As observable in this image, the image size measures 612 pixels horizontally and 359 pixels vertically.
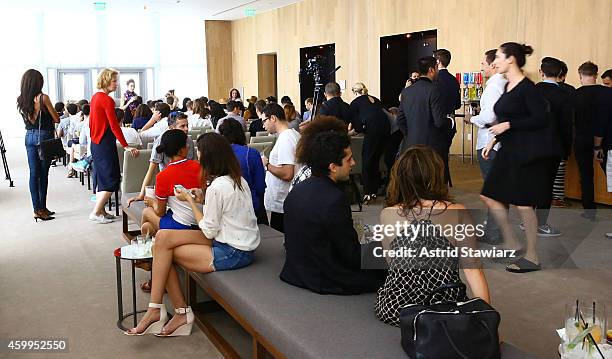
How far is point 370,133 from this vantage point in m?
7.65

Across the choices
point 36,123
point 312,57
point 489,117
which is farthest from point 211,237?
point 312,57

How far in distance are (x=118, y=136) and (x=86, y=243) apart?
1.13 metres

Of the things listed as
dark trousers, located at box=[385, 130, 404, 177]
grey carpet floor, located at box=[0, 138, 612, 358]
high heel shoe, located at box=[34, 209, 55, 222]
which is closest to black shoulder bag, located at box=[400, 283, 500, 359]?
grey carpet floor, located at box=[0, 138, 612, 358]

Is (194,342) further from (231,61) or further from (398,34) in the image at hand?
(231,61)

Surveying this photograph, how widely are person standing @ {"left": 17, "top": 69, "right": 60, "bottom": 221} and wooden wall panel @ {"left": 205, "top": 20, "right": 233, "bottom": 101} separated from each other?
13072 mm

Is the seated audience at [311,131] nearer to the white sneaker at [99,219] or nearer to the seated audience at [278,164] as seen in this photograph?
the seated audience at [278,164]

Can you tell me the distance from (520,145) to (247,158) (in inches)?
76.6

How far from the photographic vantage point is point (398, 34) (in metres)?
12.2

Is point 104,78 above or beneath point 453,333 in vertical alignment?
above

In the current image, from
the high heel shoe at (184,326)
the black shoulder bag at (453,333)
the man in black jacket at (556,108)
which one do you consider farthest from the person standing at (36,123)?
the black shoulder bag at (453,333)

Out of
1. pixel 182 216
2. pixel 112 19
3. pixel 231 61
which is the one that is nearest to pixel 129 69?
pixel 112 19

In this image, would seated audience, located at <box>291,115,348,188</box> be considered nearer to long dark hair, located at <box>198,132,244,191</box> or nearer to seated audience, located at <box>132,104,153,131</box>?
long dark hair, located at <box>198,132,244,191</box>

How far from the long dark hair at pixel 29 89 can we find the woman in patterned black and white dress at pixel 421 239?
4970 mm

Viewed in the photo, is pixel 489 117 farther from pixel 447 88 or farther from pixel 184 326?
pixel 184 326
